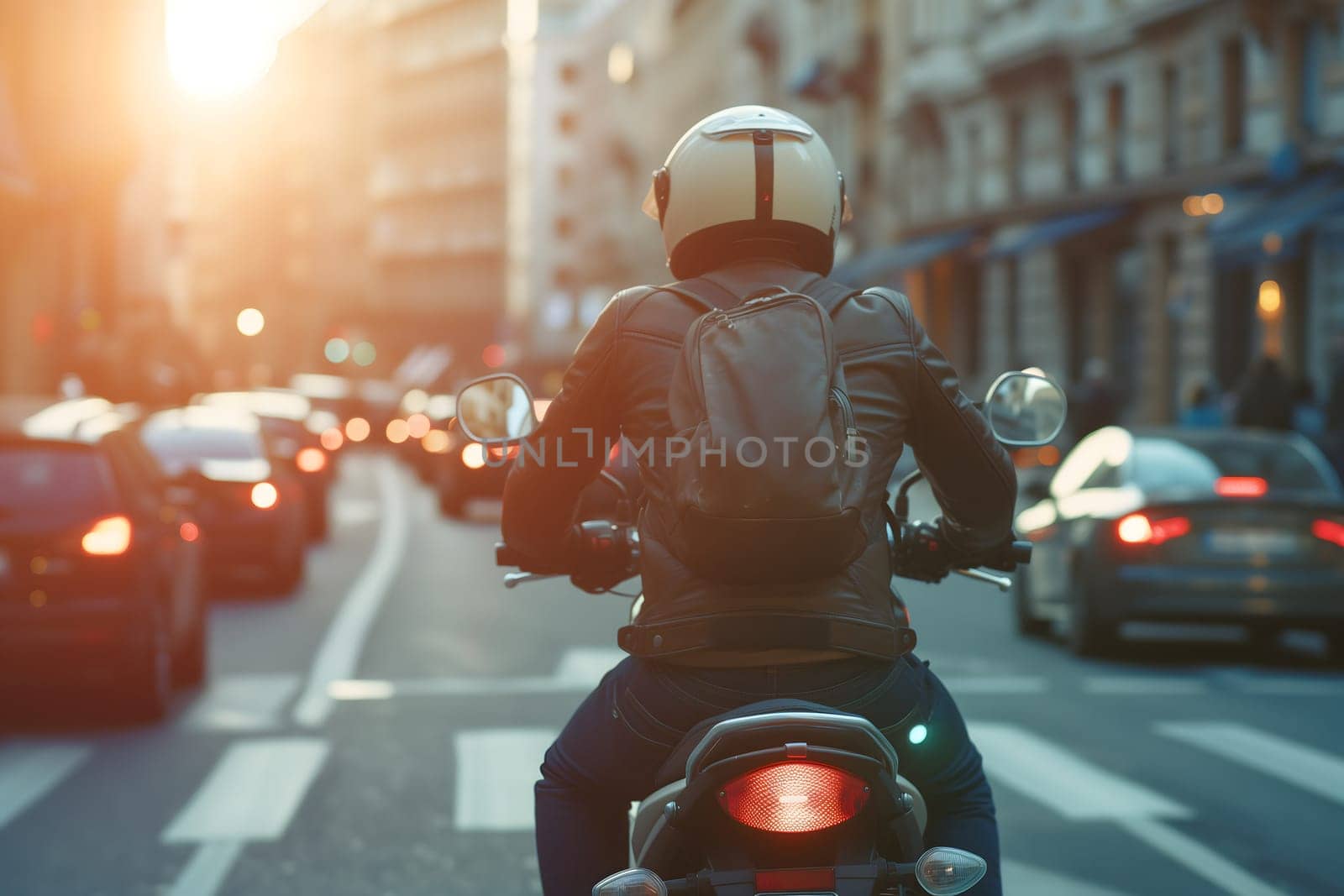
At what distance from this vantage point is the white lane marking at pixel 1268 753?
915 centimetres

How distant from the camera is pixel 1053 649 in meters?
14.4

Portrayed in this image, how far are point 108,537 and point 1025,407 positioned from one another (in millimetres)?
6901

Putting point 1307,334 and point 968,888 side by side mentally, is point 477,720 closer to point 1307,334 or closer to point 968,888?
point 968,888

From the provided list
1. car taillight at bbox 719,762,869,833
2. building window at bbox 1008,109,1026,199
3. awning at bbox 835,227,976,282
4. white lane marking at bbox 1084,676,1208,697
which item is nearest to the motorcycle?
car taillight at bbox 719,762,869,833

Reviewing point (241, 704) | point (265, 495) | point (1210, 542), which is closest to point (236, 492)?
point (265, 495)

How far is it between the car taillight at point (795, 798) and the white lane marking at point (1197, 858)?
3.86 meters

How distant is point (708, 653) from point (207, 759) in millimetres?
6457

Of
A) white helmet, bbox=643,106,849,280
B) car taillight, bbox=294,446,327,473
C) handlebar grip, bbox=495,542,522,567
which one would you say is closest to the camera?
white helmet, bbox=643,106,849,280

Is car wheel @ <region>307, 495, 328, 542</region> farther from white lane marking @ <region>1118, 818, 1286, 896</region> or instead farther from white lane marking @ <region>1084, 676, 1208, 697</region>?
white lane marking @ <region>1118, 818, 1286, 896</region>

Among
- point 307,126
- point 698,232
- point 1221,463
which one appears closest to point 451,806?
point 698,232

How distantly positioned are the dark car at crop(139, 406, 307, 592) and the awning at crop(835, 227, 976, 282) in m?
25.1

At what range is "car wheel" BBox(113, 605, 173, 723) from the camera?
35.0ft

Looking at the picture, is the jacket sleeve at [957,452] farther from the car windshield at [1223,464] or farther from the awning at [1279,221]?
the awning at [1279,221]

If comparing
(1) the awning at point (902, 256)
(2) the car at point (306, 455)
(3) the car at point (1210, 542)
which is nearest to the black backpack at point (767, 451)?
(3) the car at point (1210, 542)
